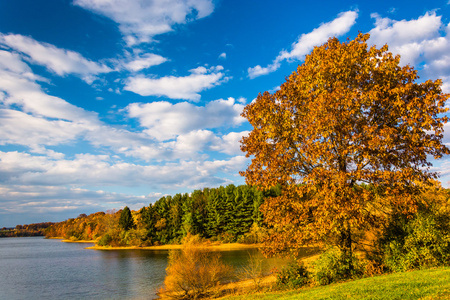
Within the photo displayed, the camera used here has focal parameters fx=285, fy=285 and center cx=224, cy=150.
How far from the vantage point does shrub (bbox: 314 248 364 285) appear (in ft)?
51.4

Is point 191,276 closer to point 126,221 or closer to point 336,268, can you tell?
point 336,268

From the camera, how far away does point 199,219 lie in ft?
280

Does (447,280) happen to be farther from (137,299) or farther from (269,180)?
(137,299)

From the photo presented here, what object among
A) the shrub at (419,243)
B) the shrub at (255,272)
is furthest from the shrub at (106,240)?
the shrub at (419,243)

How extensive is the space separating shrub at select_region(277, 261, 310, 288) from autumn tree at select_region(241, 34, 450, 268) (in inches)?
119

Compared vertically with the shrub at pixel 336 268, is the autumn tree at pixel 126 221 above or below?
above

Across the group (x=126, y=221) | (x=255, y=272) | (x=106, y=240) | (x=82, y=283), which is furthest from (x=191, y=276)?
(x=106, y=240)

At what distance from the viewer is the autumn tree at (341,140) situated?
12797mm

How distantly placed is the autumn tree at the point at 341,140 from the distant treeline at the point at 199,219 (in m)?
60.2

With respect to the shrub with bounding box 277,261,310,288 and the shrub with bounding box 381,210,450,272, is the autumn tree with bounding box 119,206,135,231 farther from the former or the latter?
the shrub with bounding box 381,210,450,272

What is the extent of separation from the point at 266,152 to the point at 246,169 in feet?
5.27

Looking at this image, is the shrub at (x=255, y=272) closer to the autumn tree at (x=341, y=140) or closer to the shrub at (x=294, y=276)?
the shrub at (x=294, y=276)

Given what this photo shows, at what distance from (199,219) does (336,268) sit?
7243 cm

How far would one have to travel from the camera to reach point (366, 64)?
46.8 ft
